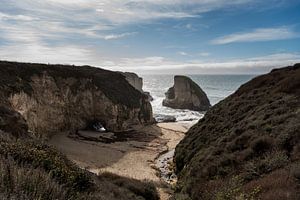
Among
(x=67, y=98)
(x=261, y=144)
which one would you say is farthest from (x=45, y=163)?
(x=67, y=98)

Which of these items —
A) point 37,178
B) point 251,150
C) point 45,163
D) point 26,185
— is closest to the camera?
point 26,185

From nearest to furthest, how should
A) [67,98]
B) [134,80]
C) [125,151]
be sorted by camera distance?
1. [125,151]
2. [67,98]
3. [134,80]

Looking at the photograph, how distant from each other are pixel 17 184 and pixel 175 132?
132 ft

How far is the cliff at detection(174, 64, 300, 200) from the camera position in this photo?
28.0 feet

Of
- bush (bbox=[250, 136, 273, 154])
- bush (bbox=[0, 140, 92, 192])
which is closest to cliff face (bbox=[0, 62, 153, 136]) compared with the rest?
bush (bbox=[250, 136, 273, 154])

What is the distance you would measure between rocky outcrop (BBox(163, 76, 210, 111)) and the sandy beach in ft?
98.8

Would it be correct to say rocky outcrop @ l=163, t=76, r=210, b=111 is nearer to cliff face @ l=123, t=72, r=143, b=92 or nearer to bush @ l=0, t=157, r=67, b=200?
cliff face @ l=123, t=72, r=143, b=92

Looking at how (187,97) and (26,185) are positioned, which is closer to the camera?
(26,185)

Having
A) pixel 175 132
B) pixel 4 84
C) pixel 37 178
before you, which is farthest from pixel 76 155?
pixel 37 178

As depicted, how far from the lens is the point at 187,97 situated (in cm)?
7556

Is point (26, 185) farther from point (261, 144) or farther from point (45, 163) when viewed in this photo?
point (261, 144)

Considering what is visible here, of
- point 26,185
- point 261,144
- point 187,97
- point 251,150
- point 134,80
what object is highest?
point 134,80

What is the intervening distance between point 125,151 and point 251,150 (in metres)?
21.9

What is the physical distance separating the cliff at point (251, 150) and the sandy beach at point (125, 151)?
14.9 ft
